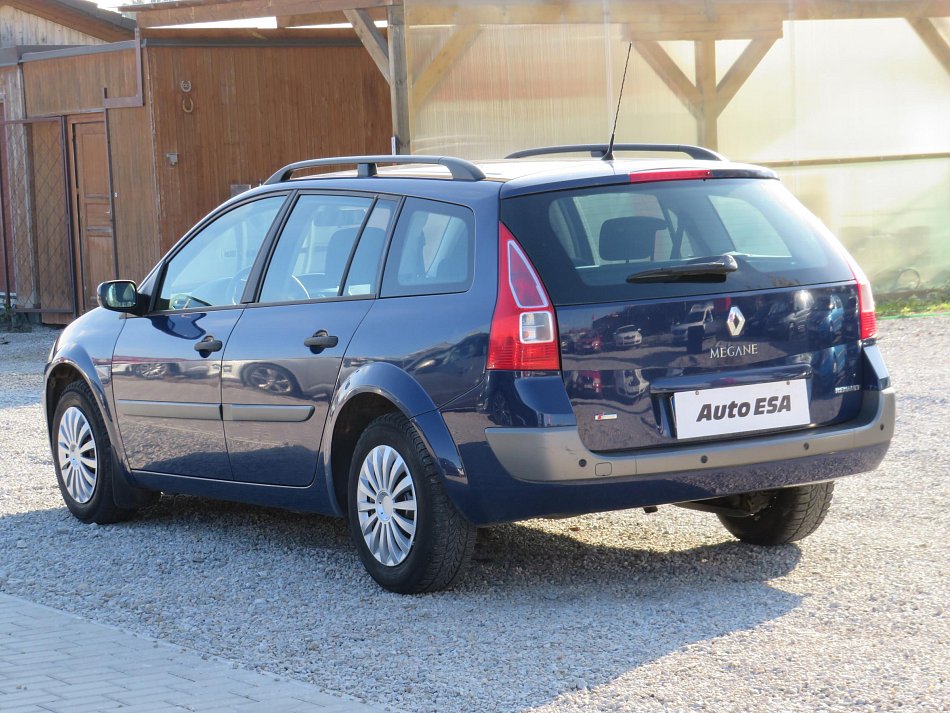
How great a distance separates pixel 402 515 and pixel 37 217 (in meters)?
14.3

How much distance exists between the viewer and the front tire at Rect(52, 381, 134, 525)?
744 cm

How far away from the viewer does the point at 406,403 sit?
556 cm

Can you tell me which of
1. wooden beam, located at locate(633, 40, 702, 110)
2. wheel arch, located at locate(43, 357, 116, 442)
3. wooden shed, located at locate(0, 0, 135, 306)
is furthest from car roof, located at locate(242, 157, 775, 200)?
wooden shed, located at locate(0, 0, 135, 306)

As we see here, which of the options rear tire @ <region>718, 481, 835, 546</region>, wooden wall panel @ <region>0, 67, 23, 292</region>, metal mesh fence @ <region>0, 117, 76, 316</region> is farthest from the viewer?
wooden wall panel @ <region>0, 67, 23, 292</region>

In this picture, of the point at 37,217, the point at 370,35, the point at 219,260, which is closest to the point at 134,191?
the point at 37,217

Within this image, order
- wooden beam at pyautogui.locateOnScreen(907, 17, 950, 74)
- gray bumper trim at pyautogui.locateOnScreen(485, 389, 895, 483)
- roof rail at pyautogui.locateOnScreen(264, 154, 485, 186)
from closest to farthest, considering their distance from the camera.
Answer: gray bumper trim at pyautogui.locateOnScreen(485, 389, 895, 483)
roof rail at pyautogui.locateOnScreen(264, 154, 485, 186)
wooden beam at pyautogui.locateOnScreen(907, 17, 950, 74)

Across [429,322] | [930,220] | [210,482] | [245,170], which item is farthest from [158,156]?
[429,322]

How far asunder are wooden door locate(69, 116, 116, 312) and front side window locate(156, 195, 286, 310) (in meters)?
10.0

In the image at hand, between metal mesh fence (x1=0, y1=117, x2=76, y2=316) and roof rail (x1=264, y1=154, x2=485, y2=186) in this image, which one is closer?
roof rail (x1=264, y1=154, x2=485, y2=186)

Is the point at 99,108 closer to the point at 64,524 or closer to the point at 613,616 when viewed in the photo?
the point at 64,524

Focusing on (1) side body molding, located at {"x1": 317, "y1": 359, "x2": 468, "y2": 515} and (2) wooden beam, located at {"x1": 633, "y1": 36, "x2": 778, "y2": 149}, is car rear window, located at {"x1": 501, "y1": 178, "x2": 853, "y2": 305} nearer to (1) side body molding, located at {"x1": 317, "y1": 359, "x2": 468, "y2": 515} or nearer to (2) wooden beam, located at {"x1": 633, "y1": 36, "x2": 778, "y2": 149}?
(1) side body molding, located at {"x1": 317, "y1": 359, "x2": 468, "y2": 515}

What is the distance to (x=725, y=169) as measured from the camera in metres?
5.80

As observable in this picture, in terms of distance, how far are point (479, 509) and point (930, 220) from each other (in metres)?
12.2

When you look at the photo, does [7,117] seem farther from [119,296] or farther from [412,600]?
[412,600]
